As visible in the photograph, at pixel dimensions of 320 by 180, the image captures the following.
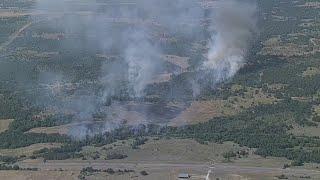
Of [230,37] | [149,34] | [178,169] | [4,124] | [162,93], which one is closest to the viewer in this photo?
[178,169]

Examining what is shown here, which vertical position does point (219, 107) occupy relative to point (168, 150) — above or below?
above

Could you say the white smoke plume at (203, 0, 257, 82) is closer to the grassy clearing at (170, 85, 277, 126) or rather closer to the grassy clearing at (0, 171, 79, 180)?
the grassy clearing at (170, 85, 277, 126)

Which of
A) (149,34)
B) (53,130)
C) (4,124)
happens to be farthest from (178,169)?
(149,34)

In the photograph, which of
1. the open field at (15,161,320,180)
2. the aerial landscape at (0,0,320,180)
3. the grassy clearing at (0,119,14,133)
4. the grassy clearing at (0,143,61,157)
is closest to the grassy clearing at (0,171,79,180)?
the aerial landscape at (0,0,320,180)

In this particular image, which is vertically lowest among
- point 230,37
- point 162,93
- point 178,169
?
point 178,169

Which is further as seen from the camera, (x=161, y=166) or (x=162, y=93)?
(x=162, y=93)

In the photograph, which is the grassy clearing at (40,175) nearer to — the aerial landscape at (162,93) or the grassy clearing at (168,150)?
the aerial landscape at (162,93)

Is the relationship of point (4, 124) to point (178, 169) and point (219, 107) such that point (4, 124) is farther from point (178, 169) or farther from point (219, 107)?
point (178, 169)
